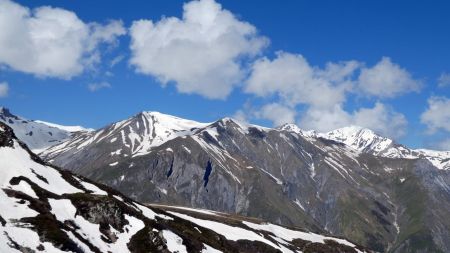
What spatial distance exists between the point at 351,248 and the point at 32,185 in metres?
131

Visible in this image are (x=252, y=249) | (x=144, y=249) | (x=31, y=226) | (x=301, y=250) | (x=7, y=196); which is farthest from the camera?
(x=301, y=250)

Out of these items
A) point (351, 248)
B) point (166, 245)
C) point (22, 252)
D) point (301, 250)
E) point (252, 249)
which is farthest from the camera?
point (351, 248)

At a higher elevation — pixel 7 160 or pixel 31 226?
pixel 7 160

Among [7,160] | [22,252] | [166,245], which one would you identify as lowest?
[22,252]

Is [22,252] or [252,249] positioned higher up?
[252,249]

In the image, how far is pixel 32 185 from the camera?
314 ft

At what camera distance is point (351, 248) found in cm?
19825

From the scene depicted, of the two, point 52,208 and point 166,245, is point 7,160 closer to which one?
point 52,208

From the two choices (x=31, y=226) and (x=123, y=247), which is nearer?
(x=31, y=226)

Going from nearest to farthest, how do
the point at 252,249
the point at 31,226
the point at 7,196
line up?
the point at 31,226
the point at 7,196
the point at 252,249

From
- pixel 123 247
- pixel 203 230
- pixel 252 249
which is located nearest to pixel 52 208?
pixel 123 247

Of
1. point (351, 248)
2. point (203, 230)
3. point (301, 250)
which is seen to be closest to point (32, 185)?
point (203, 230)

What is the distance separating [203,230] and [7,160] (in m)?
54.1

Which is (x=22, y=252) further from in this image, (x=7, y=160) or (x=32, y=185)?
(x=7, y=160)
